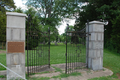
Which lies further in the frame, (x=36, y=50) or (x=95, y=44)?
(x=95, y=44)

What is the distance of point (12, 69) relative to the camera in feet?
10.2

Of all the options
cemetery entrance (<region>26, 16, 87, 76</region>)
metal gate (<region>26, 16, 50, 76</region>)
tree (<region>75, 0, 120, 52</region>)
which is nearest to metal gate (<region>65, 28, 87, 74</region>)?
cemetery entrance (<region>26, 16, 87, 76</region>)

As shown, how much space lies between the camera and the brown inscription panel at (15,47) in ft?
10.1

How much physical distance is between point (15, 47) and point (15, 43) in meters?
Result: 0.14

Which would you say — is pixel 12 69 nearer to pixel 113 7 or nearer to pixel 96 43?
pixel 96 43

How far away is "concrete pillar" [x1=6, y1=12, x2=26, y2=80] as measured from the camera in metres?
3.06

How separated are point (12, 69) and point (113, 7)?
14.8m

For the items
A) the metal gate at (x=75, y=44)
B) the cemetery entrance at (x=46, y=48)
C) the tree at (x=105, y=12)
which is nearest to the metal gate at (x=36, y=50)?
the cemetery entrance at (x=46, y=48)

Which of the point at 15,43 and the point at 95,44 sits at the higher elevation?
the point at 15,43

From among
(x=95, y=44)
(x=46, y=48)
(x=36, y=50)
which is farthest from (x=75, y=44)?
(x=36, y=50)

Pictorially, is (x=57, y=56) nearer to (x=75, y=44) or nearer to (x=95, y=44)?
(x=75, y=44)

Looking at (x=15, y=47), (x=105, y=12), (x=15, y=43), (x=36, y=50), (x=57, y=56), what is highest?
(x=105, y=12)

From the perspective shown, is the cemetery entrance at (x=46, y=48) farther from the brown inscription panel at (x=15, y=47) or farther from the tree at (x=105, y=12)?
the tree at (x=105, y=12)

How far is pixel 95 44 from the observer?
4449mm
